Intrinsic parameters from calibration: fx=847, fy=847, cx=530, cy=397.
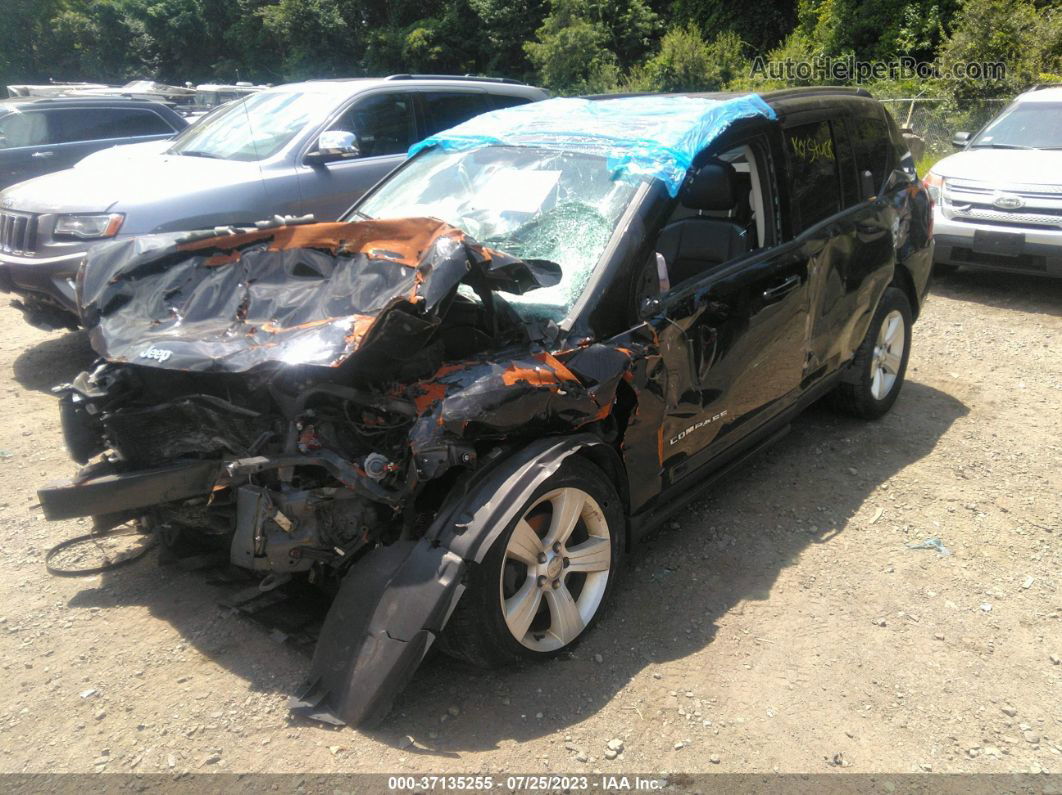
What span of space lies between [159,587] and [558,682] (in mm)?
1756

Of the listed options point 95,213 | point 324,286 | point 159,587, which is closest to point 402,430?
point 324,286

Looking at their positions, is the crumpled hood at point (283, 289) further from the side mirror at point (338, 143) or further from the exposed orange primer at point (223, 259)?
the side mirror at point (338, 143)

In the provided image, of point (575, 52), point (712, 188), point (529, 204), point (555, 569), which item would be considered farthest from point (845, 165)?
point (575, 52)

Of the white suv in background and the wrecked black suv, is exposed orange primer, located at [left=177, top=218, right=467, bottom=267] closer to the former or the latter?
the wrecked black suv

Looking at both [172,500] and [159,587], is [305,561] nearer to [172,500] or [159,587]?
[172,500]

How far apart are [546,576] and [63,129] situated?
30.7ft

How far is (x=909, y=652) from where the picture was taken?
3291 millimetres

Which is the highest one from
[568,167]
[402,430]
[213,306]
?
[568,167]

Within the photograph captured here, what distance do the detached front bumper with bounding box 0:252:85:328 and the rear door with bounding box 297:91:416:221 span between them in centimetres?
174

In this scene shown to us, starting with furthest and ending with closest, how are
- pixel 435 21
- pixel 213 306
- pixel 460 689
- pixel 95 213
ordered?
pixel 435 21 → pixel 95 213 → pixel 213 306 → pixel 460 689

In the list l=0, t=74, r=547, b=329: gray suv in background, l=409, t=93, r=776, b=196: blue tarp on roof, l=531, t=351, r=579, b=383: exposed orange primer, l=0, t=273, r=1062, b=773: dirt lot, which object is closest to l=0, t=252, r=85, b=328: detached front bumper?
l=0, t=74, r=547, b=329: gray suv in background

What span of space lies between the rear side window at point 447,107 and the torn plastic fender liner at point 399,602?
5.39m

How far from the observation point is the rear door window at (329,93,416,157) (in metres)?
7.04

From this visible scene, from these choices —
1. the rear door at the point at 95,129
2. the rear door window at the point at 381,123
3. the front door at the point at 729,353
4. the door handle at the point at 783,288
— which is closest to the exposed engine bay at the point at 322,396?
the front door at the point at 729,353
